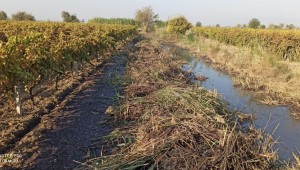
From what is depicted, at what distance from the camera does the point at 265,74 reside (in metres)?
15.9

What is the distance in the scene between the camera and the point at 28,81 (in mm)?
7832

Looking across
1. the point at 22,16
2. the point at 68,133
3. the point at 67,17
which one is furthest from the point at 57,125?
the point at 67,17

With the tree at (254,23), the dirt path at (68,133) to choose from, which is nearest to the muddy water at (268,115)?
the dirt path at (68,133)

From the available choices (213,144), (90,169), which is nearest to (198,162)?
(213,144)

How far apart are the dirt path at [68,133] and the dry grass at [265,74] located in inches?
230

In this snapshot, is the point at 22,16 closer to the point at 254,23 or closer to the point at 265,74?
the point at 254,23

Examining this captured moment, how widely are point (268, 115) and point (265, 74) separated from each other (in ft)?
19.6

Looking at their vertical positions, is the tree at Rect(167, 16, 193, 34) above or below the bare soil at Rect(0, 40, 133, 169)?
above

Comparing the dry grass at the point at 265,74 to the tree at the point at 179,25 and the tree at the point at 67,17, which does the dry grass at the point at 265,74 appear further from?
the tree at the point at 67,17

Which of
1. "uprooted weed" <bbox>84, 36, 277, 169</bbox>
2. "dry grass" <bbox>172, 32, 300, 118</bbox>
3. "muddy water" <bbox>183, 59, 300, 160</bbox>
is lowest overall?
"muddy water" <bbox>183, 59, 300, 160</bbox>

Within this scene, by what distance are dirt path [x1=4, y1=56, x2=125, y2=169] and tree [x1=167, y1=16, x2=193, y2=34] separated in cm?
3640

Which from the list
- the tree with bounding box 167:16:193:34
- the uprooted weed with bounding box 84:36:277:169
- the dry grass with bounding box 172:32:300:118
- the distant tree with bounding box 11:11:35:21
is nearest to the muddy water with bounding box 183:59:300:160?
the dry grass with bounding box 172:32:300:118

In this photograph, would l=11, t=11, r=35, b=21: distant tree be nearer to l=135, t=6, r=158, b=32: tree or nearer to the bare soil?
l=135, t=6, r=158, b=32: tree

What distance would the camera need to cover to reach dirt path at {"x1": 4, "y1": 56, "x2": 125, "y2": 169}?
5.73m
